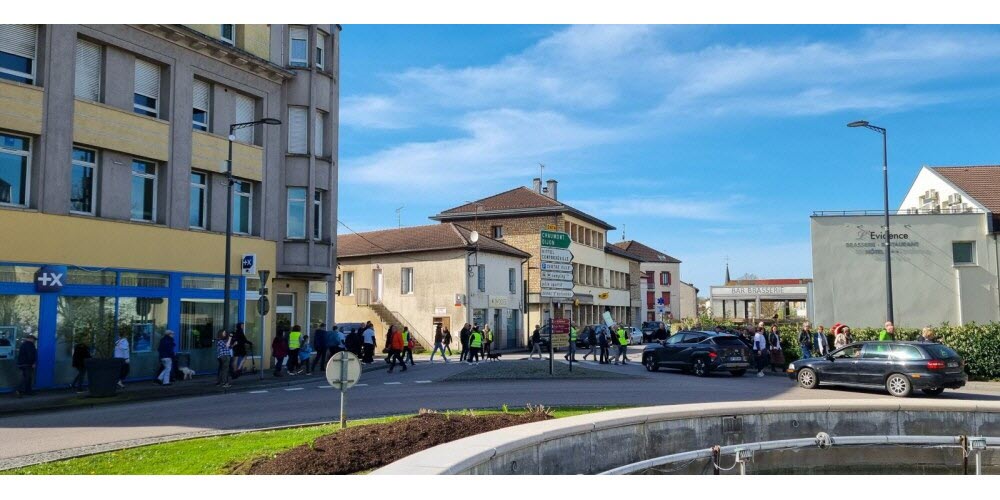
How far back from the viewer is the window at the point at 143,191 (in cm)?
2333

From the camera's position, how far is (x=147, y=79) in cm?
2377

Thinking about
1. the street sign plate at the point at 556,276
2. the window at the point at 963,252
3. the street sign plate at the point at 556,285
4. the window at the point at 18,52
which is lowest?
the street sign plate at the point at 556,285

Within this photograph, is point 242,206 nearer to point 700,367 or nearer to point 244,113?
point 244,113

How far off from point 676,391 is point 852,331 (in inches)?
384

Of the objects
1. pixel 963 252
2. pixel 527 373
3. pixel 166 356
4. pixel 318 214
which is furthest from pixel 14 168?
pixel 963 252

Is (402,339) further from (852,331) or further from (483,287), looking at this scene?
(483,287)

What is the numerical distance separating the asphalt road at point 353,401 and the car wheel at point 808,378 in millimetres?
331

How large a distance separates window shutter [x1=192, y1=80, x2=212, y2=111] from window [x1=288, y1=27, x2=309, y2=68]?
416cm

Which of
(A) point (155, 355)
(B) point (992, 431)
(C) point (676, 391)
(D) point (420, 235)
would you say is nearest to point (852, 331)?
(C) point (676, 391)

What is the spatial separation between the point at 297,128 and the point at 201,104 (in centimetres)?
424

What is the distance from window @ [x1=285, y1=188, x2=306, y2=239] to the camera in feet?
94.9

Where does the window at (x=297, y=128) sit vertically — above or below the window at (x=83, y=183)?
above

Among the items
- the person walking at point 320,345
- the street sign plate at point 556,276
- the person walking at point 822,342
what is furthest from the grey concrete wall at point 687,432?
the person walking at point 320,345

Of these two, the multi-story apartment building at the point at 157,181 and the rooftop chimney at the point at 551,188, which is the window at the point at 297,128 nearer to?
the multi-story apartment building at the point at 157,181
